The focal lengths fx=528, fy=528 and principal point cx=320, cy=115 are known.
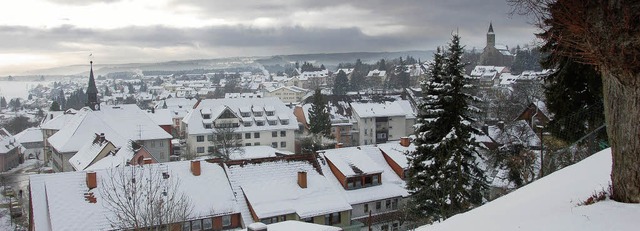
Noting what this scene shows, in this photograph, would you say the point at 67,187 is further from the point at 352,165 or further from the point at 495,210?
the point at 495,210

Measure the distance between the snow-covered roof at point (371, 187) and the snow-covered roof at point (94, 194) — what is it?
711 centimetres

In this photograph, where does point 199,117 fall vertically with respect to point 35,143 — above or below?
above

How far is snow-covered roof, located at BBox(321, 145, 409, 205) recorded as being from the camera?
32281 mm

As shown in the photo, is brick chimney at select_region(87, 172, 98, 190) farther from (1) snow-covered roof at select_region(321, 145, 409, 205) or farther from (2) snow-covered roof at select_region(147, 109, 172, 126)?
(2) snow-covered roof at select_region(147, 109, 172, 126)

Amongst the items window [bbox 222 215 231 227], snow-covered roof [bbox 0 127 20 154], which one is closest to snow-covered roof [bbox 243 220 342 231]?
→ window [bbox 222 215 231 227]

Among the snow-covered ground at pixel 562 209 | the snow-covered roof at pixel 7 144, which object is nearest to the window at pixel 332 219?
the snow-covered ground at pixel 562 209

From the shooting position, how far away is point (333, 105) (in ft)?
244

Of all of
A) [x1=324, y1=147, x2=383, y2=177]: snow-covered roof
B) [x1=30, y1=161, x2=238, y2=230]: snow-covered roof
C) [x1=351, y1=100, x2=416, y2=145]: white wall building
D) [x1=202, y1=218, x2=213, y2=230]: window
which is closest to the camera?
[x1=30, y1=161, x2=238, y2=230]: snow-covered roof

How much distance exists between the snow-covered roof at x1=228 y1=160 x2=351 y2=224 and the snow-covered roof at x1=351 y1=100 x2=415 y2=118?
124 ft

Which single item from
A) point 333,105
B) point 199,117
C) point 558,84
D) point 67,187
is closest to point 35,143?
point 199,117

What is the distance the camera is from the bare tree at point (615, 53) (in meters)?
7.21

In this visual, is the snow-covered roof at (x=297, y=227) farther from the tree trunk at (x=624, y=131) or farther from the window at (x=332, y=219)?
the window at (x=332, y=219)

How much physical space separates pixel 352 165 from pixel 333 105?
4092 centimetres

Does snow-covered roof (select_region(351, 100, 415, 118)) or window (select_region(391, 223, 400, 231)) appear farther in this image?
snow-covered roof (select_region(351, 100, 415, 118))
